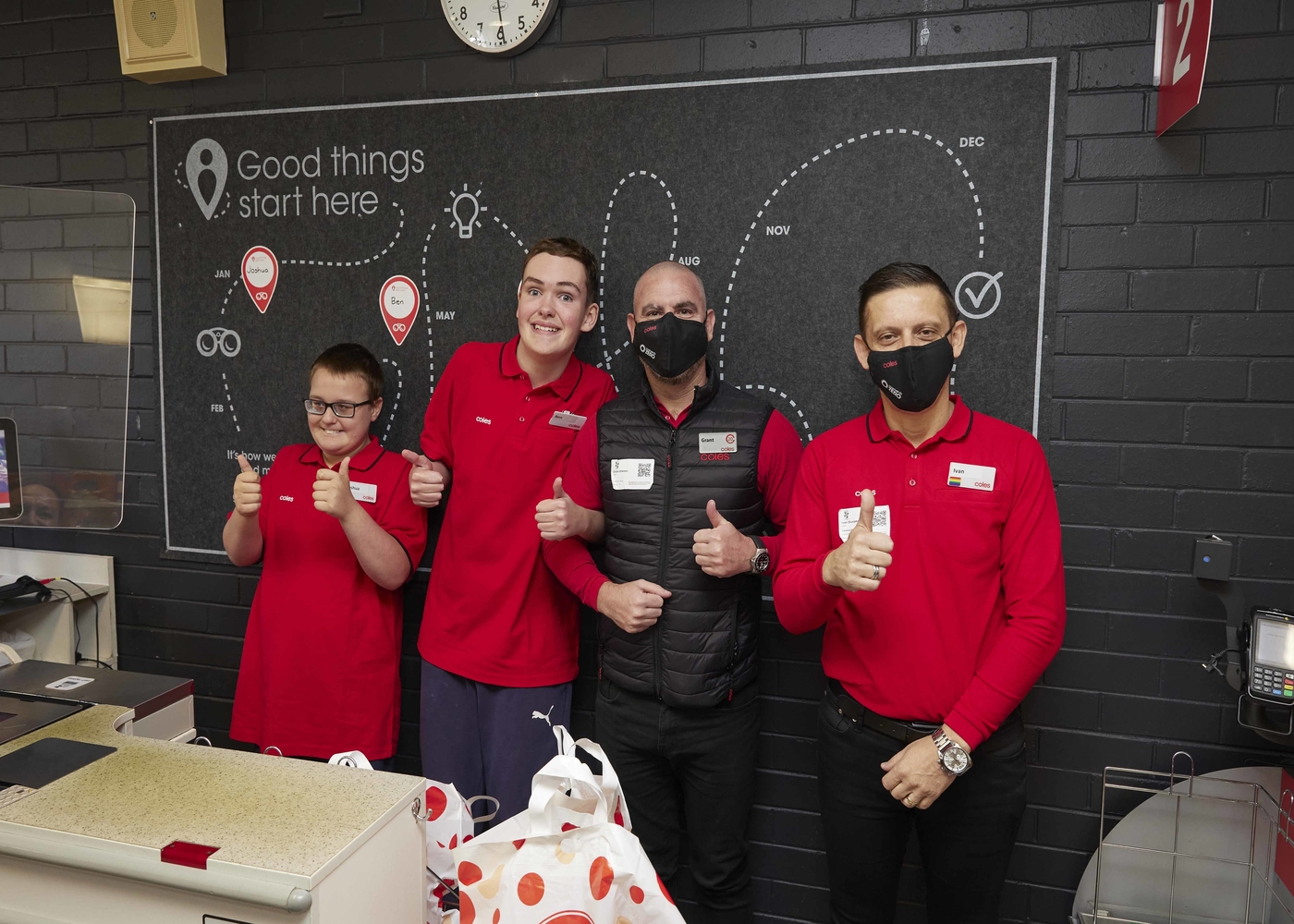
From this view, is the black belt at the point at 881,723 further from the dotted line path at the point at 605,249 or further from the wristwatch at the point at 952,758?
the dotted line path at the point at 605,249

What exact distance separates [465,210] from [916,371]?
144 centimetres

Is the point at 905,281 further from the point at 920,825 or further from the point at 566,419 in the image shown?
the point at 920,825

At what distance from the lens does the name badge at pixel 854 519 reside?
5.61ft

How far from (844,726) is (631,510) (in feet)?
2.18

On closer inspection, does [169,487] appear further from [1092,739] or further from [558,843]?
[1092,739]

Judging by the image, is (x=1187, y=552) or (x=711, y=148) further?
(x=711, y=148)

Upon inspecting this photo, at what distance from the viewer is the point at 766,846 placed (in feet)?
7.63

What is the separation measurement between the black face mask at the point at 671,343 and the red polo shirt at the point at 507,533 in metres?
0.31

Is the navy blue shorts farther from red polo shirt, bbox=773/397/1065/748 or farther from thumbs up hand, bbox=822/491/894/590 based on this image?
thumbs up hand, bbox=822/491/894/590

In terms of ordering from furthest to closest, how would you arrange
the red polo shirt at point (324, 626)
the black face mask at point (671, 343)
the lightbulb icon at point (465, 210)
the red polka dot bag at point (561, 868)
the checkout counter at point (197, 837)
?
1. the lightbulb icon at point (465, 210)
2. the red polo shirt at point (324, 626)
3. the black face mask at point (671, 343)
4. the red polka dot bag at point (561, 868)
5. the checkout counter at point (197, 837)

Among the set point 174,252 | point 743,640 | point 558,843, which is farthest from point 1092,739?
point 174,252

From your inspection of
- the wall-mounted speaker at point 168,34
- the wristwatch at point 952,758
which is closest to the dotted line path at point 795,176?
the wristwatch at point 952,758

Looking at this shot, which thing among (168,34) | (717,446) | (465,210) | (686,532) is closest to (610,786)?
(686,532)

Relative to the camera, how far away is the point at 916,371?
1653 mm
